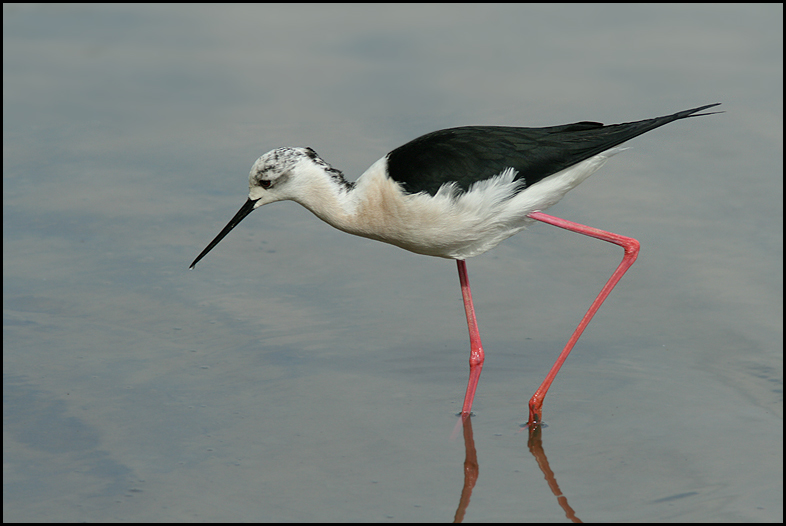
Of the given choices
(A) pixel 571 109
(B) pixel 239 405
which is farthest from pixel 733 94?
(B) pixel 239 405

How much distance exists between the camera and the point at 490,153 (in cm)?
540

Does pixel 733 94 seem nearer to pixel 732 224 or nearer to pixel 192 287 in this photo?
pixel 732 224

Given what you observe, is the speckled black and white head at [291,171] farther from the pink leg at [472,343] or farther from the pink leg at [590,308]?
the pink leg at [590,308]

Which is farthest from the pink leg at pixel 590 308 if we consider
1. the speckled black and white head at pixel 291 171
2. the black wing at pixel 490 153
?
the speckled black and white head at pixel 291 171

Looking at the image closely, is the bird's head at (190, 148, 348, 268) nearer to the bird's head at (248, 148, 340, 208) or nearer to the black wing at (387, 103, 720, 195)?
the bird's head at (248, 148, 340, 208)

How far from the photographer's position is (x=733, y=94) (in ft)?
28.7

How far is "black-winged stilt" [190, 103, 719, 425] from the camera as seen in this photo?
5.33 m

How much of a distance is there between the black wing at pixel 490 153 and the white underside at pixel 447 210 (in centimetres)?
5

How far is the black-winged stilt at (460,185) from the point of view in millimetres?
5332

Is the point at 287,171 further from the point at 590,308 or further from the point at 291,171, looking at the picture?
the point at 590,308

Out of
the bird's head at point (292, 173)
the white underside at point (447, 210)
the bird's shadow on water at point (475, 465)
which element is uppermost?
the bird's head at point (292, 173)

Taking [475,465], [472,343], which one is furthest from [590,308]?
[475,465]

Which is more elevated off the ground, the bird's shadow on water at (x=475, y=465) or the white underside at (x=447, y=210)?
the white underside at (x=447, y=210)

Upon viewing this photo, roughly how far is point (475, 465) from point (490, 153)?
156cm
